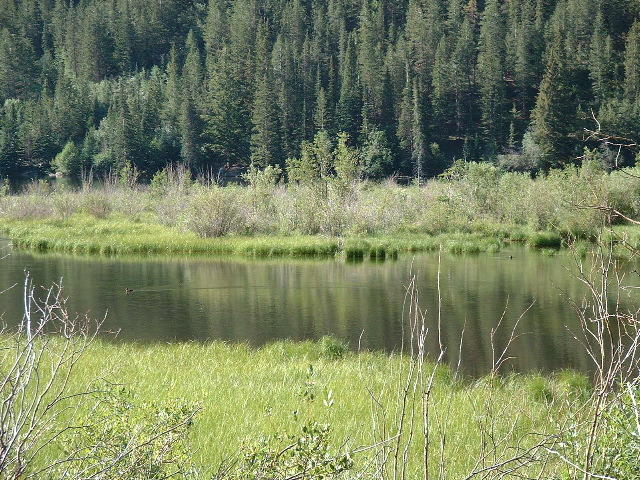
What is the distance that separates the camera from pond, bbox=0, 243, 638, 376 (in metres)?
14.3

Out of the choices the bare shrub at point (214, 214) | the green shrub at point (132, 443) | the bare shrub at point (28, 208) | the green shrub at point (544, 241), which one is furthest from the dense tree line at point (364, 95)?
the green shrub at point (132, 443)

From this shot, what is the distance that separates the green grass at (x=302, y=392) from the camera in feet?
20.9

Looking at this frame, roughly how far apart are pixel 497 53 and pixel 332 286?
2408 inches

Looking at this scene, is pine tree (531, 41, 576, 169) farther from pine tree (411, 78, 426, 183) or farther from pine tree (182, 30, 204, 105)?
pine tree (182, 30, 204, 105)

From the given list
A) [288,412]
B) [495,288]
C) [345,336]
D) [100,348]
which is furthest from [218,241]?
[288,412]

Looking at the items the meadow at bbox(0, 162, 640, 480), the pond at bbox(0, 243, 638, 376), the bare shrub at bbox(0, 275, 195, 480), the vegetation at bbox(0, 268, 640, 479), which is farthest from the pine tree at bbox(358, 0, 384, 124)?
the bare shrub at bbox(0, 275, 195, 480)

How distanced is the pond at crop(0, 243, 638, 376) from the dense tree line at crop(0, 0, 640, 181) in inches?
1577

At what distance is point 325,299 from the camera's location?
19234mm

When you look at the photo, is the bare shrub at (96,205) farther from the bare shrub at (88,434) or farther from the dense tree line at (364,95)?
the bare shrub at (88,434)

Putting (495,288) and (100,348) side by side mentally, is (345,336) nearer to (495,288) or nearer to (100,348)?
(100,348)

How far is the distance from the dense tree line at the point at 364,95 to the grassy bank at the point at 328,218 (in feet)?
90.6

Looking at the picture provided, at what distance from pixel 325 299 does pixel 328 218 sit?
14513 millimetres

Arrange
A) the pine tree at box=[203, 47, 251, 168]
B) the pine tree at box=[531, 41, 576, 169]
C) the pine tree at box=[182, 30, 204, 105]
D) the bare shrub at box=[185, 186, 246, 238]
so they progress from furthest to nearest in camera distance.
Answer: the pine tree at box=[182, 30, 204, 105] < the pine tree at box=[203, 47, 251, 168] < the pine tree at box=[531, 41, 576, 169] < the bare shrub at box=[185, 186, 246, 238]

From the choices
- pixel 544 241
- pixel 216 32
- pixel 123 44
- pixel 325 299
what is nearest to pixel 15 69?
pixel 123 44
